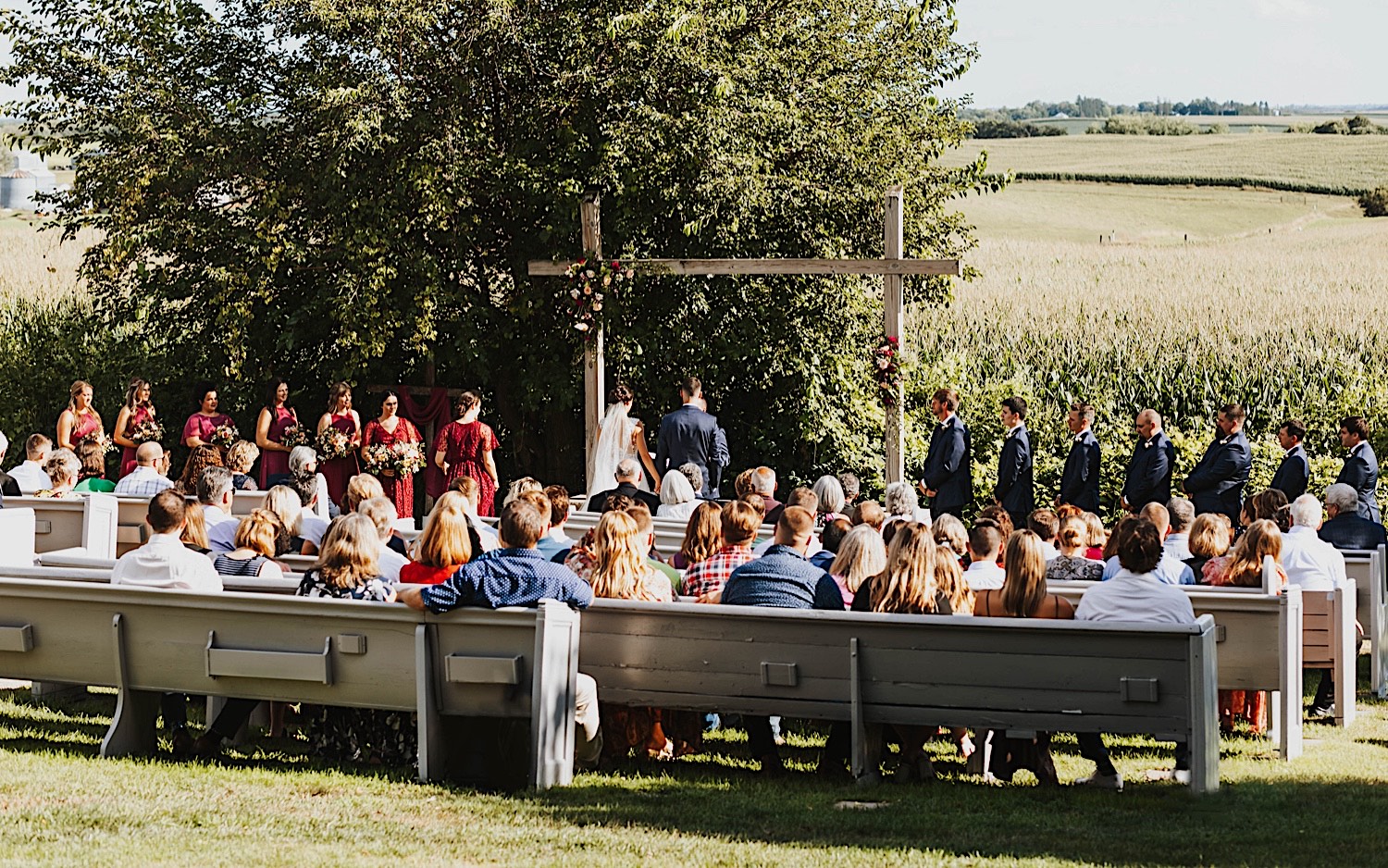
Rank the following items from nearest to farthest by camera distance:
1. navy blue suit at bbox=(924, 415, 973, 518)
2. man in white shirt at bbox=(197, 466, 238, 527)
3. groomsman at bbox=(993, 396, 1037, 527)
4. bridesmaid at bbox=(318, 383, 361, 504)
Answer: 1. man in white shirt at bbox=(197, 466, 238, 527)
2. groomsman at bbox=(993, 396, 1037, 527)
3. navy blue suit at bbox=(924, 415, 973, 518)
4. bridesmaid at bbox=(318, 383, 361, 504)

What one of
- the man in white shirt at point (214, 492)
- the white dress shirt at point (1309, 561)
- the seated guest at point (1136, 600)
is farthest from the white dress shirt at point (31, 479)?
the white dress shirt at point (1309, 561)

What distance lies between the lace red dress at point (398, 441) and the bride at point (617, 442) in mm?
1616

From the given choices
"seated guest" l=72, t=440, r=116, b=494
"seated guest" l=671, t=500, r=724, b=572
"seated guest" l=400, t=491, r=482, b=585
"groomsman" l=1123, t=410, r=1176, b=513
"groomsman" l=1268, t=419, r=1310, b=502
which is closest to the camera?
"seated guest" l=400, t=491, r=482, b=585

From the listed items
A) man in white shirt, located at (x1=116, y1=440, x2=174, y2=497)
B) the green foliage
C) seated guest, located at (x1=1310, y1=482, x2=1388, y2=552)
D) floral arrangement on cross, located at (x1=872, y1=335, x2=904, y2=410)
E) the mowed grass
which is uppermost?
the mowed grass

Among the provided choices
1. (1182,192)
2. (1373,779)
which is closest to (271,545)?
(1373,779)

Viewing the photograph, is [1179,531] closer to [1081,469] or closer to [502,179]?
[1081,469]

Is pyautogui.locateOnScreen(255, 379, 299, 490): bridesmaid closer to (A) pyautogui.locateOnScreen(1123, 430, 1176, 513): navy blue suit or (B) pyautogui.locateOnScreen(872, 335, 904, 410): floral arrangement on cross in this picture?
(B) pyautogui.locateOnScreen(872, 335, 904, 410): floral arrangement on cross

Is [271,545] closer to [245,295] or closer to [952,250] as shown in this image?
[245,295]

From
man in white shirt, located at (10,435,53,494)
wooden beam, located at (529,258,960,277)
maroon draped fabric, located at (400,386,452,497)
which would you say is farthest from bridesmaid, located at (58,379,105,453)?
wooden beam, located at (529,258,960,277)

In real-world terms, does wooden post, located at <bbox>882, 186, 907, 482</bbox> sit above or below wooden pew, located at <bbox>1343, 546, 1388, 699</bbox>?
above

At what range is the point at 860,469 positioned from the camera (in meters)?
16.4

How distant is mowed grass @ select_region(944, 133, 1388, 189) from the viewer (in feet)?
189

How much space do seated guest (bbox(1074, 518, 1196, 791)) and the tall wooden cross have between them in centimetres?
694

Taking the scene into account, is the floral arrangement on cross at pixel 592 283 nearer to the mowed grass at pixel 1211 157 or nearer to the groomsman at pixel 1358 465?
the groomsman at pixel 1358 465
